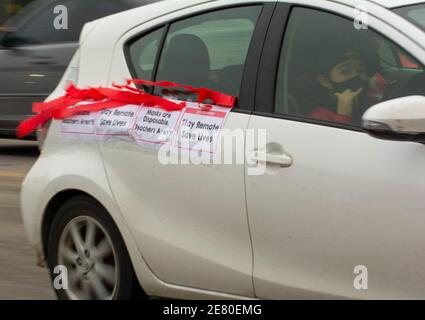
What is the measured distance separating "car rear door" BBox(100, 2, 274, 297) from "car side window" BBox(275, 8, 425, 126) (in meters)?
0.17

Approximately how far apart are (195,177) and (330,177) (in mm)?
700

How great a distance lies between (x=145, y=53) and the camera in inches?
194

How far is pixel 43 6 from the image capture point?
11.1 m

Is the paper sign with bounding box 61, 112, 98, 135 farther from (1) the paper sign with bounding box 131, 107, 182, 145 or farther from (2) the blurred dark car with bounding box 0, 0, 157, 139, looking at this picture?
(2) the blurred dark car with bounding box 0, 0, 157, 139

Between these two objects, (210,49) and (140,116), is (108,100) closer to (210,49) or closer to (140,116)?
(140,116)

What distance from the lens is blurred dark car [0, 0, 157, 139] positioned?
408 inches

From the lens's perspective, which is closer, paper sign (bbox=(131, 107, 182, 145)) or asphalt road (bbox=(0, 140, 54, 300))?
paper sign (bbox=(131, 107, 182, 145))

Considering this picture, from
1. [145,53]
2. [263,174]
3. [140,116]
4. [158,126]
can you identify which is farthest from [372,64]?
[145,53]

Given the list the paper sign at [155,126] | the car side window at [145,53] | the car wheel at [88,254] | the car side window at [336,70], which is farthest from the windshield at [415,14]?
the car wheel at [88,254]

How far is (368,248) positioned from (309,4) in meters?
1.11

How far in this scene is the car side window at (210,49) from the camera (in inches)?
177

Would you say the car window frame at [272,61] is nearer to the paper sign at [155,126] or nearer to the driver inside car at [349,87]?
the driver inside car at [349,87]

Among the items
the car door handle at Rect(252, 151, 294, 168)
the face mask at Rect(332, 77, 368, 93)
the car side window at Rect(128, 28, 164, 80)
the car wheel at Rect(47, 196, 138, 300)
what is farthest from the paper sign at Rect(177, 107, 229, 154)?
the car wheel at Rect(47, 196, 138, 300)
